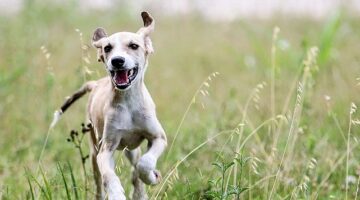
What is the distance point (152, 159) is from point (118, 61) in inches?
18.3

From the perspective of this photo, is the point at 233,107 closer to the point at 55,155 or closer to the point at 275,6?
the point at 55,155

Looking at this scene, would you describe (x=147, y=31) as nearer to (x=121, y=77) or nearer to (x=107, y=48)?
(x=107, y=48)

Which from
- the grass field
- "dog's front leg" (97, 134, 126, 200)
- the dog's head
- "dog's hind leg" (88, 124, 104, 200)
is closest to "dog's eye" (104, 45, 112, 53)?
the dog's head

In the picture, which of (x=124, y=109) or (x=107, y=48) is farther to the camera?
(x=124, y=109)

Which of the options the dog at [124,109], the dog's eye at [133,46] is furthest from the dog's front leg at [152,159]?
the dog's eye at [133,46]

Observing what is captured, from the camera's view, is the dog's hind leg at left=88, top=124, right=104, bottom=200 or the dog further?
the dog's hind leg at left=88, top=124, right=104, bottom=200

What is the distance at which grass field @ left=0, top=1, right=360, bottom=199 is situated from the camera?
5254mm

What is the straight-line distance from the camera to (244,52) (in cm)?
Answer: 1138

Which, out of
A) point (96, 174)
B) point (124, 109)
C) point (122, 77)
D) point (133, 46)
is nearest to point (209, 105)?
point (96, 174)

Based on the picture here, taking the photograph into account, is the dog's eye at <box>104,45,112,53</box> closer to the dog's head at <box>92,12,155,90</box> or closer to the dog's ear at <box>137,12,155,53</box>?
the dog's head at <box>92,12,155,90</box>

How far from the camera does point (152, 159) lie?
4.20m

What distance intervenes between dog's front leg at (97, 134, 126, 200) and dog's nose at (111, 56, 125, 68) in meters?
0.47

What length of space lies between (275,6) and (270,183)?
8108 millimetres

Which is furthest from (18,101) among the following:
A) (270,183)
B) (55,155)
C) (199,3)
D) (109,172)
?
(199,3)
